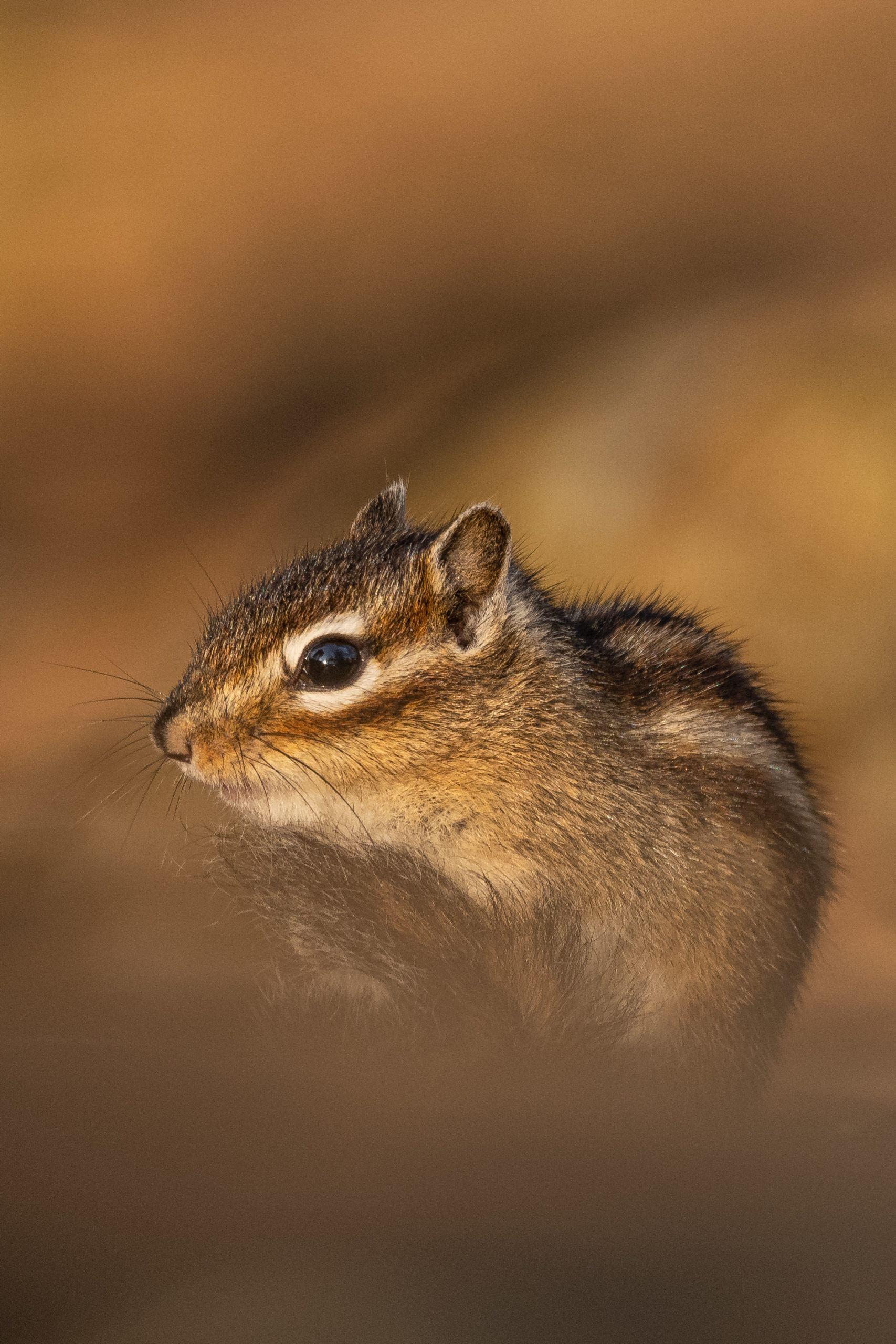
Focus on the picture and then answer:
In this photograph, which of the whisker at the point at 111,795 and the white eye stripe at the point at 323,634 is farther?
the whisker at the point at 111,795

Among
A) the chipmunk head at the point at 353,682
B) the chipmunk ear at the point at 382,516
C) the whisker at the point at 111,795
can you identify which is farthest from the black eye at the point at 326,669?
the whisker at the point at 111,795

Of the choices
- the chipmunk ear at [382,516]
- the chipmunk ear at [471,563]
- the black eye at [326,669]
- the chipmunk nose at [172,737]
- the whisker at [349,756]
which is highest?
the chipmunk ear at [382,516]

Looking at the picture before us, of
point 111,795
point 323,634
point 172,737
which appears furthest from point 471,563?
point 111,795

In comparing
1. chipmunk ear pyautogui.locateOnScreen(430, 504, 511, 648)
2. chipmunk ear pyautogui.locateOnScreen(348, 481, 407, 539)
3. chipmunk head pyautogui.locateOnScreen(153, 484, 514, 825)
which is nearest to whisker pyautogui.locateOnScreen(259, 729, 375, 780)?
chipmunk head pyautogui.locateOnScreen(153, 484, 514, 825)

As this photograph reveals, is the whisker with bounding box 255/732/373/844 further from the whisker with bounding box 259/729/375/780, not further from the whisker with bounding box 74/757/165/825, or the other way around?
the whisker with bounding box 74/757/165/825

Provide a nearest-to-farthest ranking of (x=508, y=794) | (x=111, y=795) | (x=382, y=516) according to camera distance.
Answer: (x=508, y=794) < (x=382, y=516) < (x=111, y=795)

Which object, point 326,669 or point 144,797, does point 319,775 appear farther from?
point 144,797

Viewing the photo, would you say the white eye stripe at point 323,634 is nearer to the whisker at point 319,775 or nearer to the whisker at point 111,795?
the whisker at point 319,775
